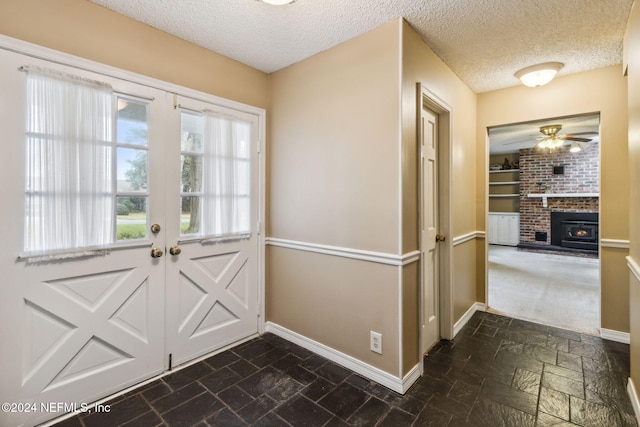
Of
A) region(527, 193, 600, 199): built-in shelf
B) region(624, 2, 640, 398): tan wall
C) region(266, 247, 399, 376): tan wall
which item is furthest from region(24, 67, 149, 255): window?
region(527, 193, 600, 199): built-in shelf

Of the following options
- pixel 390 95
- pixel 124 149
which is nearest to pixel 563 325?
pixel 390 95

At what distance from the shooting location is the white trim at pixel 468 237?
2995mm

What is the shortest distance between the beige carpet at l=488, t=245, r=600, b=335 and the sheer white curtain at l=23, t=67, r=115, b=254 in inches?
167

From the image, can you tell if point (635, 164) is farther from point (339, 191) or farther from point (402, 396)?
point (402, 396)

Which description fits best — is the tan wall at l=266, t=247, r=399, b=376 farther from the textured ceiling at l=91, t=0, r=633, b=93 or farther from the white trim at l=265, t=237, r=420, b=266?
the textured ceiling at l=91, t=0, r=633, b=93

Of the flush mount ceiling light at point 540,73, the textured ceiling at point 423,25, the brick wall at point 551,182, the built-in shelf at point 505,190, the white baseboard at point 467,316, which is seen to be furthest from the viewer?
the built-in shelf at point 505,190

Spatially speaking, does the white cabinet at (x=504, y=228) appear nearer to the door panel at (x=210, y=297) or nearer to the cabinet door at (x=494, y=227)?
the cabinet door at (x=494, y=227)

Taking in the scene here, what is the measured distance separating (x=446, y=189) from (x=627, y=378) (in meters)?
1.94

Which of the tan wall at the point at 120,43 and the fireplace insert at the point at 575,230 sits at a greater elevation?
the tan wall at the point at 120,43

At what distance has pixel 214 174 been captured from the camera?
8.29ft

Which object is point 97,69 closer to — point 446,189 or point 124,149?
point 124,149

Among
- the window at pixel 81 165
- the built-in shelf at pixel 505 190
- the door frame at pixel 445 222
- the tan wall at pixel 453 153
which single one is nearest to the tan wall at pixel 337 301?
the tan wall at pixel 453 153

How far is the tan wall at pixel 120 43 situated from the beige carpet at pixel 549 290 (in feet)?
13.2

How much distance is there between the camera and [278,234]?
295 centimetres
